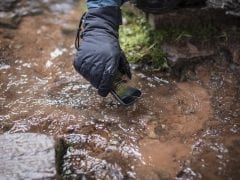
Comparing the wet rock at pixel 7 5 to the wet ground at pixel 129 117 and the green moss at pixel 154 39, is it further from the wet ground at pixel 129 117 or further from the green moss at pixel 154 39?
the green moss at pixel 154 39

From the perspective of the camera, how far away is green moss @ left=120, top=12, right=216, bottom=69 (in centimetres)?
323

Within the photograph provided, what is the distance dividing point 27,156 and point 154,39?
5.31ft

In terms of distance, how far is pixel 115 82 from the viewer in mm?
2680

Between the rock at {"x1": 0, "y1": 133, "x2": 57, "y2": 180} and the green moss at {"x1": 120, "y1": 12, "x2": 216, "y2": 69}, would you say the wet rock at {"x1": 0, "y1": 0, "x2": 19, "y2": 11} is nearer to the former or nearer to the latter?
the green moss at {"x1": 120, "y1": 12, "x2": 216, "y2": 69}

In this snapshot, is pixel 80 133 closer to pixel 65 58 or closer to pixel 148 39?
pixel 65 58

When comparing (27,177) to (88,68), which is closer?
(27,177)

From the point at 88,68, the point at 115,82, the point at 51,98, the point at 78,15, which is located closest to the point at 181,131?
the point at 115,82

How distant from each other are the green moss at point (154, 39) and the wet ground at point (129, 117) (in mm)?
181

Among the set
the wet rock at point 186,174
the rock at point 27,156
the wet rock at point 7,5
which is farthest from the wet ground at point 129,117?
the wet rock at point 7,5

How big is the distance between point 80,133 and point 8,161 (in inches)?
20.8

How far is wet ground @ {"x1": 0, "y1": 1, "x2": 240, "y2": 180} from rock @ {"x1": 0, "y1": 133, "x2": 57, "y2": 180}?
6.1 inches

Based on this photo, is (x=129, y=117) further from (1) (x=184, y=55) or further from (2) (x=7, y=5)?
(2) (x=7, y=5)

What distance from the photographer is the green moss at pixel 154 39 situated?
323 centimetres

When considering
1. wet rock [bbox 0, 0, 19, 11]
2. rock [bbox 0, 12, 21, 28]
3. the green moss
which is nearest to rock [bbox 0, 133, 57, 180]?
the green moss
